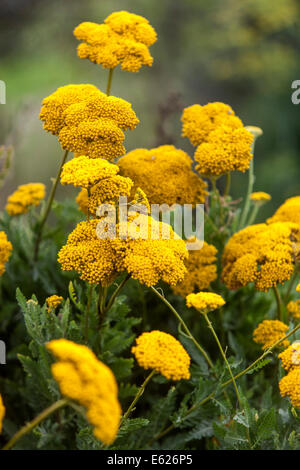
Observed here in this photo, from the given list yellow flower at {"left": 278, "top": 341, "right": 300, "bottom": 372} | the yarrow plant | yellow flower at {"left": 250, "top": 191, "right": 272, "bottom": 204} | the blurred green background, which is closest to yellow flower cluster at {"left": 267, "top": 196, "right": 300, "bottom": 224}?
the yarrow plant

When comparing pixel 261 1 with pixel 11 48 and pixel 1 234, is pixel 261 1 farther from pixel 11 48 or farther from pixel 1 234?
pixel 1 234

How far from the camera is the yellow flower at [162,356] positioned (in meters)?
0.67

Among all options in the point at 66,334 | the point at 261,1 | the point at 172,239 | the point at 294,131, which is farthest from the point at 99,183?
the point at 261,1

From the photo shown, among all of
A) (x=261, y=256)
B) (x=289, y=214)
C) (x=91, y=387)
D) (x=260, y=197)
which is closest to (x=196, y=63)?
(x=260, y=197)

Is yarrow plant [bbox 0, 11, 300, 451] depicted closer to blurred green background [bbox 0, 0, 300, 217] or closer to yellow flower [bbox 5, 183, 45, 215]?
yellow flower [bbox 5, 183, 45, 215]

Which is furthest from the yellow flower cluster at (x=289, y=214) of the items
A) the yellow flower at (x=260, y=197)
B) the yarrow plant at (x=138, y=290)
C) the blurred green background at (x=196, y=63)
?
the blurred green background at (x=196, y=63)

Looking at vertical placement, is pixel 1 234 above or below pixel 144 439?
above

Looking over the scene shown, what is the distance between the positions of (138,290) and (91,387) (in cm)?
58

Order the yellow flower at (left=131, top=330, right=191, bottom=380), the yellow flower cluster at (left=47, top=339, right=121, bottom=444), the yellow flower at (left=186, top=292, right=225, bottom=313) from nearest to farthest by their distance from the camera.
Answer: the yellow flower cluster at (left=47, top=339, right=121, bottom=444), the yellow flower at (left=131, top=330, right=191, bottom=380), the yellow flower at (left=186, top=292, right=225, bottom=313)

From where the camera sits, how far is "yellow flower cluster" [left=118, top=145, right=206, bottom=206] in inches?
40.4

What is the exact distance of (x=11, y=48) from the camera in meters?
3.38

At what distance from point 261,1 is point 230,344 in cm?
264

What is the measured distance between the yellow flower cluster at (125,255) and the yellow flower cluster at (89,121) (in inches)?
5.2

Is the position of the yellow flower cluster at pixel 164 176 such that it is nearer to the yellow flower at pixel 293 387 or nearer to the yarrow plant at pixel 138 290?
the yarrow plant at pixel 138 290
